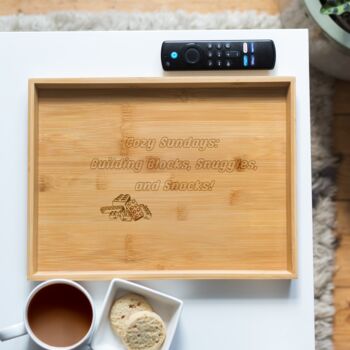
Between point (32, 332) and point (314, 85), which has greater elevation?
point (314, 85)

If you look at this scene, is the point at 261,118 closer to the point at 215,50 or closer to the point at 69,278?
the point at 215,50

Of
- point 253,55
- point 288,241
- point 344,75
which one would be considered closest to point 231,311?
point 288,241

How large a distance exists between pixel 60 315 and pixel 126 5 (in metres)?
0.63

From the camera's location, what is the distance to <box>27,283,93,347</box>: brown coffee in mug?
727 mm

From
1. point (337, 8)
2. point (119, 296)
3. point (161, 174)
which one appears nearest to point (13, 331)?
point (119, 296)

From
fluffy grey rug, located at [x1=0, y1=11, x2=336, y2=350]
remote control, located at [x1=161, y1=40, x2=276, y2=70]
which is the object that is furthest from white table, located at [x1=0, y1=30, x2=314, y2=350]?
fluffy grey rug, located at [x1=0, y1=11, x2=336, y2=350]

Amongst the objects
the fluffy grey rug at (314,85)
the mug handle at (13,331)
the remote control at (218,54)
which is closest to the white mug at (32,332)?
the mug handle at (13,331)

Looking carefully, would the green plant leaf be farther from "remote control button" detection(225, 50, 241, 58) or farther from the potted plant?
"remote control button" detection(225, 50, 241, 58)

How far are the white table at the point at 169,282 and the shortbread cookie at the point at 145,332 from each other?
0.07 meters

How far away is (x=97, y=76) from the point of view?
803mm

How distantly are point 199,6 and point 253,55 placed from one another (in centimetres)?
32

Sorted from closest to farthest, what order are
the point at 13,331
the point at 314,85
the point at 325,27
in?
the point at 13,331 < the point at 325,27 < the point at 314,85

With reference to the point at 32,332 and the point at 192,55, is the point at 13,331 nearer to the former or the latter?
the point at 32,332

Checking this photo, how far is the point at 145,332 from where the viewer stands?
2.33 ft
